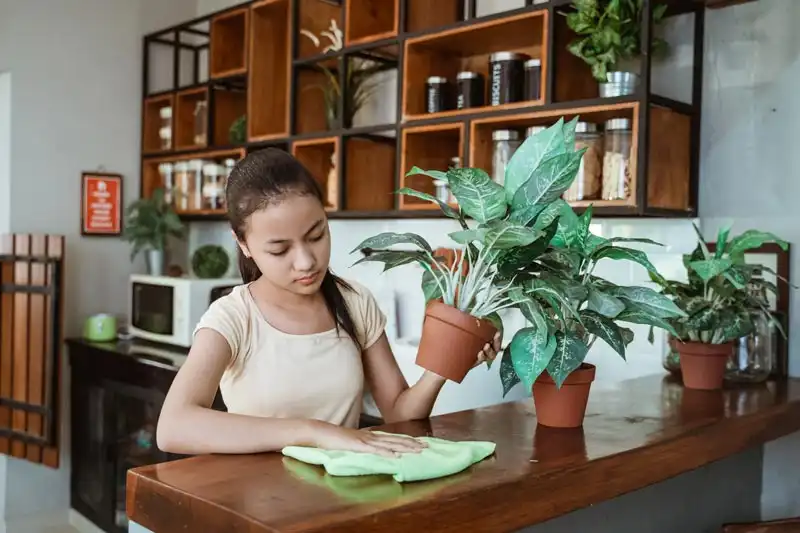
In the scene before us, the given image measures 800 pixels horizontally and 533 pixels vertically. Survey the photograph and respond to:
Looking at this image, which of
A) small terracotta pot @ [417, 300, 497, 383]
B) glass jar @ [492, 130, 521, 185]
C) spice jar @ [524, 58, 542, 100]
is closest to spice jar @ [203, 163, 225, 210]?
glass jar @ [492, 130, 521, 185]

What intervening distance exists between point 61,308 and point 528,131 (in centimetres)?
222

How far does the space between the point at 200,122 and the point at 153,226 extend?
0.54 m

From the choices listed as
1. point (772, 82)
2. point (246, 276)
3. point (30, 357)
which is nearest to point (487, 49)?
point (772, 82)

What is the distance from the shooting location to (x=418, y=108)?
264cm

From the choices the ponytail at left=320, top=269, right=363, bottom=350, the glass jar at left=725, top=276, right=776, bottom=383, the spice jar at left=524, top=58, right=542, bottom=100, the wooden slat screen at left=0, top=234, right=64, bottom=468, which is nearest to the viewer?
the ponytail at left=320, top=269, right=363, bottom=350

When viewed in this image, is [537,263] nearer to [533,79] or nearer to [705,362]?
[705,362]

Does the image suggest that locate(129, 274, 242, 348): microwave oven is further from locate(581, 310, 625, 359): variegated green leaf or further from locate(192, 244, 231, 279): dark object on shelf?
locate(581, 310, 625, 359): variegated green leaf

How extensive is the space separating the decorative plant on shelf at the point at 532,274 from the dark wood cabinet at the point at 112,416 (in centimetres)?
202

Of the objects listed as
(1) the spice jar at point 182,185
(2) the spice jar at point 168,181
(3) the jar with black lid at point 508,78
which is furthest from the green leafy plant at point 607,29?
(2) the spice jar at point 168,181

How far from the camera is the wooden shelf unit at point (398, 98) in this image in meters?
2.11

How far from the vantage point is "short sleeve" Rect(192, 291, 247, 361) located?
1.30 meters

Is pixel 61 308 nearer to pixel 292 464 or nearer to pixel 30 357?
pixel 30 357

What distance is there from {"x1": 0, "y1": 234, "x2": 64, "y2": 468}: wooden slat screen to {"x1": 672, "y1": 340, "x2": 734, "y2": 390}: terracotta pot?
2669 millimetres

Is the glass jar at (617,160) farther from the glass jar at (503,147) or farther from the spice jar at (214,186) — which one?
the spice jar at (214,186)
